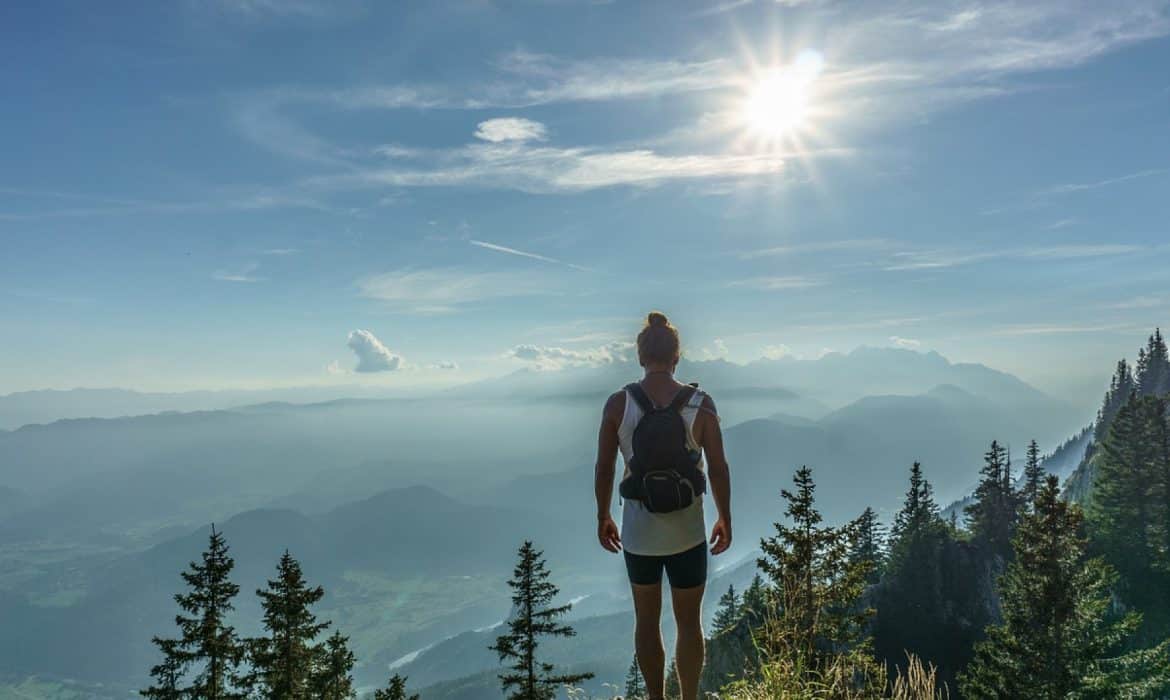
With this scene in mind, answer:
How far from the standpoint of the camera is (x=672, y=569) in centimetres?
534

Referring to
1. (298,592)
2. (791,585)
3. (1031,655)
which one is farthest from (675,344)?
(1031,655)

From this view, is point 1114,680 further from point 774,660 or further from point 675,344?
point 675,344

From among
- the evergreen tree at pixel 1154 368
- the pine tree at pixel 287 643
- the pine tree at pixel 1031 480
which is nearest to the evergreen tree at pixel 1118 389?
the evergreen tree at pixel 1154 368

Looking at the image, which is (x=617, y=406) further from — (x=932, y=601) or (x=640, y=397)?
(x=932, y=601)

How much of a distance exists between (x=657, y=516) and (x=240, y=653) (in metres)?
18.8

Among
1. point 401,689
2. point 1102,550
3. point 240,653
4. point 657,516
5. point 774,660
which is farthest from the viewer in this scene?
point 1102,550

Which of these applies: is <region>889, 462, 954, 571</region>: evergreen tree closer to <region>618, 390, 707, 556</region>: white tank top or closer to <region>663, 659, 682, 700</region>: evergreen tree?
<region>663, 659, 682, 700</region>: evergreen tree

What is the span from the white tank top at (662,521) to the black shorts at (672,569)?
0.05m

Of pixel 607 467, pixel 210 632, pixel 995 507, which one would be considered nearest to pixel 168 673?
pixel 210 632

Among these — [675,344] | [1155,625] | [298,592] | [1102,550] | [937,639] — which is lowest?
[937,639]

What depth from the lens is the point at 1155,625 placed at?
38.6 metres

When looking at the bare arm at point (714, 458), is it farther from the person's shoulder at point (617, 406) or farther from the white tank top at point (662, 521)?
the person's shoulder at point (617, 406)

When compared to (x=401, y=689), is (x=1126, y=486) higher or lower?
higher

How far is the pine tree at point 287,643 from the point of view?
18.6 m
